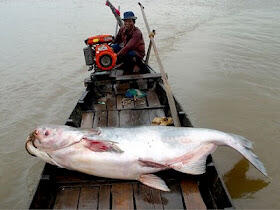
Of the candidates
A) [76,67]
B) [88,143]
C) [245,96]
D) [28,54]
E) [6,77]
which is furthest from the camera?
[28,54]

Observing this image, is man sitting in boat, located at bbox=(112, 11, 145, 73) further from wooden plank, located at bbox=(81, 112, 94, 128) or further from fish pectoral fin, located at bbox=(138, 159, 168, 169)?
fish pectoral fin, located at bbox=(138, 159, 168, 169)

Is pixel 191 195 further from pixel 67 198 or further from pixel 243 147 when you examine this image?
pixel 67 198

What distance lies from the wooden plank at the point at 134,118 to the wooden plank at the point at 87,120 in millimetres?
618

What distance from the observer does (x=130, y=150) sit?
3570 millimetres

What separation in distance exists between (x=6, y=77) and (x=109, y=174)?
823 centimetres

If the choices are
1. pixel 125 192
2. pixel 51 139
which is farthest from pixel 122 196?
pixel 51 139

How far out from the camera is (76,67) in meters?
11.0

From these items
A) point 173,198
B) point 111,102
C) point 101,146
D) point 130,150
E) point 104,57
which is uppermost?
point 104,57

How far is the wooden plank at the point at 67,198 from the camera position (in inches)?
136

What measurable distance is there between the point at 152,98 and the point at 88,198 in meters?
3.28

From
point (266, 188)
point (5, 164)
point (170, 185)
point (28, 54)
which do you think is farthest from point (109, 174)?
point (28, 54)

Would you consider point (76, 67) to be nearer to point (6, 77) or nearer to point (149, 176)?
point (6, 77)

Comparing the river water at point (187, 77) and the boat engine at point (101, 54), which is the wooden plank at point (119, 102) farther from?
the river water at point (187, 77)

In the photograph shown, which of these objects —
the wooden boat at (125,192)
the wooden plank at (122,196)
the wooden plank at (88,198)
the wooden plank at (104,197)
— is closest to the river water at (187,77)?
the wooden boat at (125,192)
